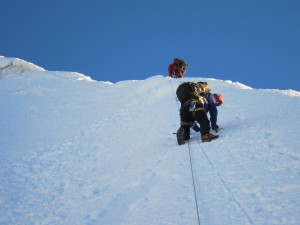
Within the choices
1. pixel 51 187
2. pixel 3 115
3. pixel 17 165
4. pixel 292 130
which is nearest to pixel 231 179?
pixel 292 130

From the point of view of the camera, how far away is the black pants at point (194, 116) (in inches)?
286

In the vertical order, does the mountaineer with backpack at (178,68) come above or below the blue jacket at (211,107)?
above

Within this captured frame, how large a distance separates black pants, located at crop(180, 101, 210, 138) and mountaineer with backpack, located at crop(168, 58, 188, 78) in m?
10.9

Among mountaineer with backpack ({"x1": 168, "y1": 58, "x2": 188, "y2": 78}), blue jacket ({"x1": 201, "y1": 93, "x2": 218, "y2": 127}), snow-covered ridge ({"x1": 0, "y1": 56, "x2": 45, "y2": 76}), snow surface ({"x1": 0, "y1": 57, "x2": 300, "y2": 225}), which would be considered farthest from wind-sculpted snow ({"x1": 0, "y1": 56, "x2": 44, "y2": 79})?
blue jacket ({"x1": 201, "y1": 93, "x2": 218, "y2": 127})

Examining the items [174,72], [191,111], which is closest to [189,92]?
[191,111]

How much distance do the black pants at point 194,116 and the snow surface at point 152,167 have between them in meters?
0.40

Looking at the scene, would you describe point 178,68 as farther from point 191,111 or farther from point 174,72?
point 191,111

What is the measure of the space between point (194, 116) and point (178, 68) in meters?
11.3

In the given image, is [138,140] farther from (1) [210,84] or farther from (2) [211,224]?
(1) [210,84]

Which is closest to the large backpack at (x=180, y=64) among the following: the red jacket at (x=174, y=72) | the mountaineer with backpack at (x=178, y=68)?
the mountaineer with backpack at (x=178, y=68)

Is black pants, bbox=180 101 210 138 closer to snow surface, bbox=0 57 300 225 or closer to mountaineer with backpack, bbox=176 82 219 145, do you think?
mountaineer with backpack, bbox=176 82 219 145

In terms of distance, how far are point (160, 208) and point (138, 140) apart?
4629mm

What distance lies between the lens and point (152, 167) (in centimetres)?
623

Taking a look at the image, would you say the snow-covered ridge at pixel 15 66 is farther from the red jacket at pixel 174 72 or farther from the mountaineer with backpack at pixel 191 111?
the mountaineer with backpack at pixel 191 111
